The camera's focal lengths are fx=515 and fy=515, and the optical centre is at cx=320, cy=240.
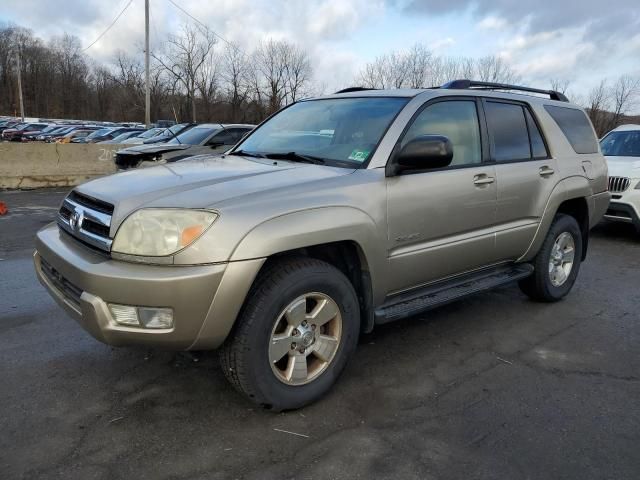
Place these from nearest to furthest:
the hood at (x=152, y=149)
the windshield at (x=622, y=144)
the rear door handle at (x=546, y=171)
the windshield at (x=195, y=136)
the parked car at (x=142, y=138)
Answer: the rear door handle at (x=546, y=171), the windshield at (x=622, y=144), the hood at (x=152, y=149), the windshield at (x=195, y=136), the parked car at (x=142, y=138)

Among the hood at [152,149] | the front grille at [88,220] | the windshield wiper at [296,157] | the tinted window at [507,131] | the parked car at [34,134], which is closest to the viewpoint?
the front grille at [88,220]

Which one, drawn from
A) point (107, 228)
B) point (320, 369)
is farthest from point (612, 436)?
point (107, 228)

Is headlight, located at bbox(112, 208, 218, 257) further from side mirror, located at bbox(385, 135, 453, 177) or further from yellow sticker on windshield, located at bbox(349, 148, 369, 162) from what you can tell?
side mirror, located at bbox(385, 135, 453, 177)

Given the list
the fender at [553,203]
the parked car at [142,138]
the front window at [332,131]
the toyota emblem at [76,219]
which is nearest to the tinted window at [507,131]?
the fender at [553,203]

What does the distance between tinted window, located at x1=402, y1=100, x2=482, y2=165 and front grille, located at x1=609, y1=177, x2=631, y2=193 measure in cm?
513

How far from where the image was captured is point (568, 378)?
11.2ft

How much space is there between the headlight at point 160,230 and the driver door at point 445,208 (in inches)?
48.6

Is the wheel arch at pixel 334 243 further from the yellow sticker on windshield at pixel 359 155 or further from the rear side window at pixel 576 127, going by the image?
the rear side window at pixel 576 127

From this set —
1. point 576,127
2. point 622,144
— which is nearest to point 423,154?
point 576,127

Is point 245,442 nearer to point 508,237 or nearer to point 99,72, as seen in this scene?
point 508,237

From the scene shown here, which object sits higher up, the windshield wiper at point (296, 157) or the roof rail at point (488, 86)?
the roof rail at point (488, 86)

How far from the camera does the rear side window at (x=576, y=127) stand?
15.8 feet

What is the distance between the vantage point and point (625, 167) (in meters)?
8.00

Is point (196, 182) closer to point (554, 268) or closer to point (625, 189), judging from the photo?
point (554, 268)
